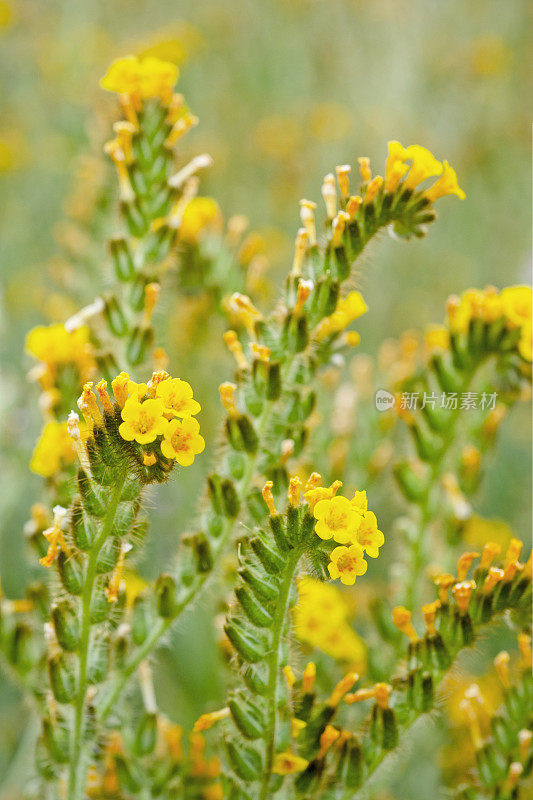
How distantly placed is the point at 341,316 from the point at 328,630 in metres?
0.65

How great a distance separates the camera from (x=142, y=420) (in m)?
0.92

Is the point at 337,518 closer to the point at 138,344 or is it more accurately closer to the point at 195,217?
the point at 138,344

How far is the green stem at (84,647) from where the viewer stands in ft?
3.19

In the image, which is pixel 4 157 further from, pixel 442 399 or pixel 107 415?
pixel 107 415

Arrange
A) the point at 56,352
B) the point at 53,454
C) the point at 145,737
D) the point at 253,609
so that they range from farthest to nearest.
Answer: the point at 56,352 → the point at 53,454 → the point at 145,737 → the point at 253,609

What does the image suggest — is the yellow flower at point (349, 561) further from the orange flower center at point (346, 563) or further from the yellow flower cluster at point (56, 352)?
the yellow flower cluster at point (56, 352)

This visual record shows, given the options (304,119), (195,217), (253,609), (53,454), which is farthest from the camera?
(304,119)

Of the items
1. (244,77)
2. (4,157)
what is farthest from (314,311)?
(244,77)

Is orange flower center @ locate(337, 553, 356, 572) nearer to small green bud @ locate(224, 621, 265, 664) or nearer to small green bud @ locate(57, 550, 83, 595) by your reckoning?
small green bud @ locate(224, 621, 265, 664)

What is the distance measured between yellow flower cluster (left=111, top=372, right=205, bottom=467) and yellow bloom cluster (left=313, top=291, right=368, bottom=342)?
363 mm

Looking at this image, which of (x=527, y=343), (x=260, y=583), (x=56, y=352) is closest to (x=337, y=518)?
(x=260, y=583)

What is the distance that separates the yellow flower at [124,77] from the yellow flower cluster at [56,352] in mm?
455

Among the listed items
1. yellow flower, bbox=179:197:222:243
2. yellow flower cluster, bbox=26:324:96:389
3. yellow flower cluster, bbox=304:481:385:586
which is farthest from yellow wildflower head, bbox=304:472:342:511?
yellow flower, bbox=179:197:222:243

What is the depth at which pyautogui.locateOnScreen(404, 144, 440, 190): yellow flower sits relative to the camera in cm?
119
